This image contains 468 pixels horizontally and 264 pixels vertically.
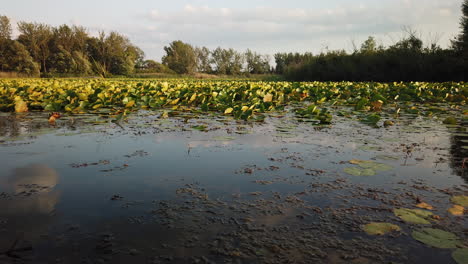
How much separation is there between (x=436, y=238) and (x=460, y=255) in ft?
0.39

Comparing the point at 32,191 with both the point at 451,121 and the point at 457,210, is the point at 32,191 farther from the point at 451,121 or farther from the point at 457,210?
the point at 451,121

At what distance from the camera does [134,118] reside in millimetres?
4680

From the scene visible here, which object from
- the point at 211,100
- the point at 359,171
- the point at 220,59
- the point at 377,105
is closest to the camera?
the point at 359,171

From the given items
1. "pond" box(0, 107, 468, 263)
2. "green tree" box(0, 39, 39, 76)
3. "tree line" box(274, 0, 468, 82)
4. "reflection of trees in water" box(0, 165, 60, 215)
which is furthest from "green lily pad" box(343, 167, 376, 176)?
"green tree" box(0, 39, 39, 76)

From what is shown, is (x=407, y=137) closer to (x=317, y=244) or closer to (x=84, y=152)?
(x=317, y=244)

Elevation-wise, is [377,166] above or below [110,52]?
below

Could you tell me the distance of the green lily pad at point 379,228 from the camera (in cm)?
129

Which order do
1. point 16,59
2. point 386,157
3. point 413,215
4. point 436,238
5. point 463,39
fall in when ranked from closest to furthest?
point 436,238, point 413,215, point 386,157, point 463,39, point 16,59

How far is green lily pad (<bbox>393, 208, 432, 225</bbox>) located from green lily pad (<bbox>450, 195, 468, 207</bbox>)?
0.84ft

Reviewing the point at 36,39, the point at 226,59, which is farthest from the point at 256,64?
the point at 36,39

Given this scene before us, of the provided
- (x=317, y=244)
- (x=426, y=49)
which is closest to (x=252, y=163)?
(x=317, y=244)

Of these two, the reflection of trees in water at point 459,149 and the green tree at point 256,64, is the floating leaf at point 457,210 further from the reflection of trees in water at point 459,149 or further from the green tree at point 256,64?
the green tree at point 256,64

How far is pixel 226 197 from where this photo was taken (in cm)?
168

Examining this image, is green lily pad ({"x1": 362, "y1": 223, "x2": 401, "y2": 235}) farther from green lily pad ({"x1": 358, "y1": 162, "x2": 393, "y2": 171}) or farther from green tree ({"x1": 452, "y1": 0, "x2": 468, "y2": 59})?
green tree ({"x1": 452, "y1": 0, "x2": 468, "y2": 59})
